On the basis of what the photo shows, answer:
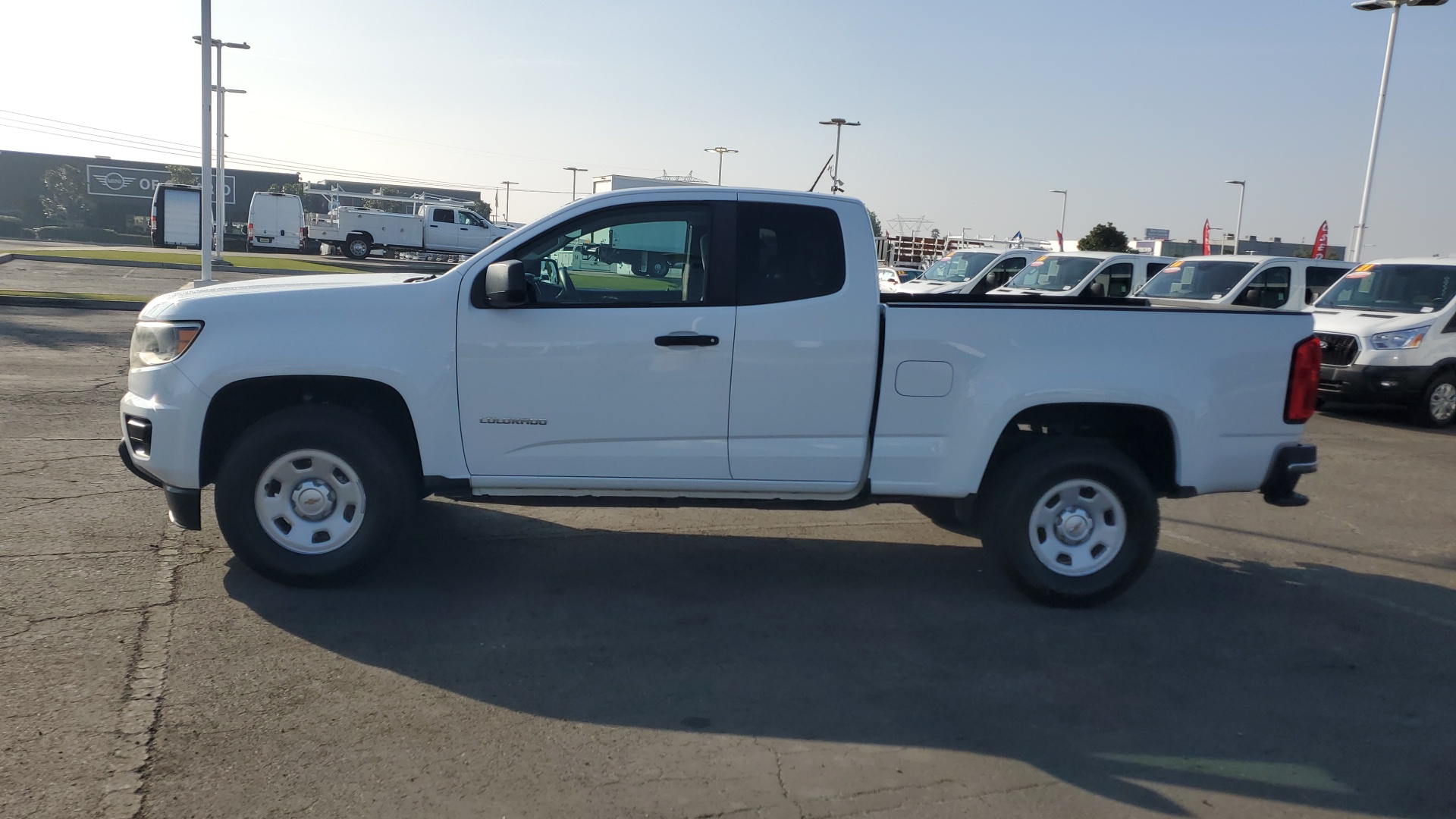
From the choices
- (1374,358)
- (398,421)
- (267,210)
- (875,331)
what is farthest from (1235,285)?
(267,210)

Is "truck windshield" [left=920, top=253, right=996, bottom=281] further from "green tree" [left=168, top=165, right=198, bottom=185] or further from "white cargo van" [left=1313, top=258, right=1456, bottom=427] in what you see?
"green tree" [left=168, top=165, right=198, bottom=185]

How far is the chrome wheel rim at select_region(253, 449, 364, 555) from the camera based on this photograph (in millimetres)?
5184

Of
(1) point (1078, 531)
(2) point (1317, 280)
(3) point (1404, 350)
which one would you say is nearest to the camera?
(1) point (1078, 531)

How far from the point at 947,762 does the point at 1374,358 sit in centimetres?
1096

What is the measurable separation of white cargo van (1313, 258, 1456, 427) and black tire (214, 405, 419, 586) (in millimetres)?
10904

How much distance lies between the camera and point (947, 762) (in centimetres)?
379

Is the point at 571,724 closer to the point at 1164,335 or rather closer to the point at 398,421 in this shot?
the point at 398,421

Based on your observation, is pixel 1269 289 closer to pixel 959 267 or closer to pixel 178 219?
pixel 959 267

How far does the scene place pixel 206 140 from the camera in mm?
20234

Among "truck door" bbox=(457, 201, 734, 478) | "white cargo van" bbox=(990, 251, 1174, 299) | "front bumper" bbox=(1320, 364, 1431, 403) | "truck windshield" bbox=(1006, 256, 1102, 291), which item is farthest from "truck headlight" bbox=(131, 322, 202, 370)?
"truck windshield" bbox=(1006, 256, 1102, 291)

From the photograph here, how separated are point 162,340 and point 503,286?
66.9 inches

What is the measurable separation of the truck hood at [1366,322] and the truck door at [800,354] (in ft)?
30.6

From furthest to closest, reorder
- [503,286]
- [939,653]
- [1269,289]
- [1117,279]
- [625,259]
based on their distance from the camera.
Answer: [1117,279] < [1269,289] < [625,259] < [503,286] < [939,653]

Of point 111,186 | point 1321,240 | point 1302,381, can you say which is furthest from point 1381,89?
point 111,186
